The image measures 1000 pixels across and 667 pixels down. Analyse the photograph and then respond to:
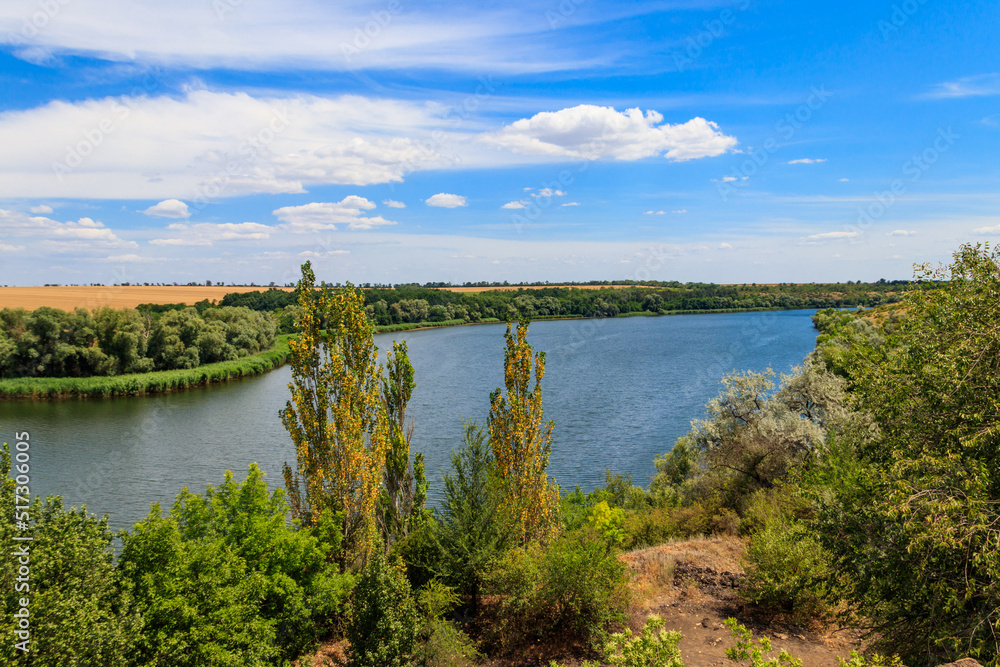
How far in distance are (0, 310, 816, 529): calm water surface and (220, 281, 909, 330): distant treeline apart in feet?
161

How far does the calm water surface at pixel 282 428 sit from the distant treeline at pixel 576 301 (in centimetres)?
4905

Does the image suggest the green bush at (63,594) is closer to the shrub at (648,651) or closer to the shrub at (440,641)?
the shrub at (440,641)

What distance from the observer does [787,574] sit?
12570 mm

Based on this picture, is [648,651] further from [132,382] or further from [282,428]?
[132,382]

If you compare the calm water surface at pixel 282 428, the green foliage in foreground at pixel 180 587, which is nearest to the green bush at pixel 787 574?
the green foliage in foreground at pixel 180 587

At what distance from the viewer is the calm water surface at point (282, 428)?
3050 centimetres

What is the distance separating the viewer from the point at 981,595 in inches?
307

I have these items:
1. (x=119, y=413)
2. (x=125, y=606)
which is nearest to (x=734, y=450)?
(x=125, y=606)

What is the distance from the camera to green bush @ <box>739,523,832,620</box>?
12.3 m

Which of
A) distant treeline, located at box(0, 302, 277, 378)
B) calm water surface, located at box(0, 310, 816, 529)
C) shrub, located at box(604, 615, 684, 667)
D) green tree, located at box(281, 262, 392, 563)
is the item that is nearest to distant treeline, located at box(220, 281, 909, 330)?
distant treeline, located at box(0, 302, 277, 378)

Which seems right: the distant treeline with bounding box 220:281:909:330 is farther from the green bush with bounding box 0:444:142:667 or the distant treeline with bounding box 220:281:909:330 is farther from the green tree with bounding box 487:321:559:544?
the green bush with bounding box 0:444:142:667

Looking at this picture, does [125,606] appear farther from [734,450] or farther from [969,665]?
[734,450]

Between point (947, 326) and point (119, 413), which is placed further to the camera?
point (119, 413)

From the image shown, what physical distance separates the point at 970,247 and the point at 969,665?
6977 millimetres
